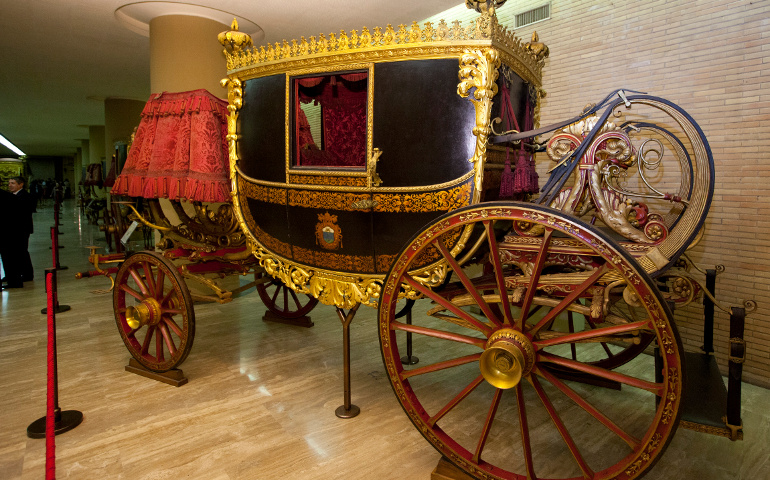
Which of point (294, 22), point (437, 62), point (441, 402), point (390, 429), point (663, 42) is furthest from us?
point (294, 22)

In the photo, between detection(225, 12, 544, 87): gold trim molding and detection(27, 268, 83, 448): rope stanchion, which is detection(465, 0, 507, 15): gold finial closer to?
detection(225, 12, 544, 87): gold trim molding

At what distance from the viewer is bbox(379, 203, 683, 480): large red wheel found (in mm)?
1528

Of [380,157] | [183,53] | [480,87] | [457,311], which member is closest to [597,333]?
[457,311]

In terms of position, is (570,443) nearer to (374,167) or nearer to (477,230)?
(477,230)

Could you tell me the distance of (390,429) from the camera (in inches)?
99.6

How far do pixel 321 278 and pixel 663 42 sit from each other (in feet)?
9.22

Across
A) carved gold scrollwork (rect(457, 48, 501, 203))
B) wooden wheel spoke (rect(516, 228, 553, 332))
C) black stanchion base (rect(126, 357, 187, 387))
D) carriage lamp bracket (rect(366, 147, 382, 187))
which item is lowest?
black stanchion base (rect(126, 357, 187, 387))

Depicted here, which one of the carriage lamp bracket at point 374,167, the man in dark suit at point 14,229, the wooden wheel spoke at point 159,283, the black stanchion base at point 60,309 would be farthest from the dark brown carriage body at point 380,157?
the man in dark suit at point 14,229

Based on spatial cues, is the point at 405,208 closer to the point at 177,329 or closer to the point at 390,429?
the point at 390,429

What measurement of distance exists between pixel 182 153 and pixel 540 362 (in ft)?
8.27

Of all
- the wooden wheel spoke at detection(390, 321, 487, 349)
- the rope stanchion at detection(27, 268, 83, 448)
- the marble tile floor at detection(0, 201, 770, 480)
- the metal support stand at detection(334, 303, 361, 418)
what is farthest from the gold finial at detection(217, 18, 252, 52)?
the marble tile floor at detection(0, 201, 770, 480)

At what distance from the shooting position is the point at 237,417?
2.63 m

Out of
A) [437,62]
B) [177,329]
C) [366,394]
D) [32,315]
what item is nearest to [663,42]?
[437,62]

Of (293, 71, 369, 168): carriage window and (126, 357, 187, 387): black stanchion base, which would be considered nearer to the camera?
(126, 357, 187, 387): black stanchion base
